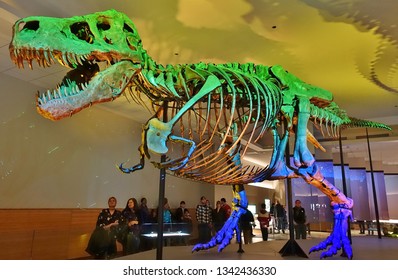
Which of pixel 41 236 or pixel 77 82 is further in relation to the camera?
pixel 41 236

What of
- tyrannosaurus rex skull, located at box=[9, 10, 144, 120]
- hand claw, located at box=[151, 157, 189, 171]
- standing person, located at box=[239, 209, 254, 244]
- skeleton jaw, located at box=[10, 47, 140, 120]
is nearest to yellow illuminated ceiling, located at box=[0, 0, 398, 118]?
tyrannosaurus rex skull, located at box=[9, 10, 144, 120]

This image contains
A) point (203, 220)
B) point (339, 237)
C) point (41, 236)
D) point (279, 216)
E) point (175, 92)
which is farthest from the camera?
point (279, 216)

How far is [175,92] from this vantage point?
1.94 m

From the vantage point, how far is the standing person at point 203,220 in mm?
3744

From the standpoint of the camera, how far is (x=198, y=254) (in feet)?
9.00

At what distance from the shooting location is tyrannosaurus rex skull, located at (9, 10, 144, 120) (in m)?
1.46

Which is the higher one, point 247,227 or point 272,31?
point 272,31

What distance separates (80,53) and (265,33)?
2431 millimetres

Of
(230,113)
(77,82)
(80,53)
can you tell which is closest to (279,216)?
(230,113)

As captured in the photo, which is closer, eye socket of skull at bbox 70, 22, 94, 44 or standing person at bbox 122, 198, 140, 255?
eye socket of skull at bbox 70, 22, 94, 44

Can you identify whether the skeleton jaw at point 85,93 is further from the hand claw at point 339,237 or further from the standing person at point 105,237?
the hand claw at point 339,237

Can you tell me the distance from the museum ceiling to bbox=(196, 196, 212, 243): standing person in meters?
2.23

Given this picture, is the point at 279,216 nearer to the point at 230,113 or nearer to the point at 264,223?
the point at 264,223

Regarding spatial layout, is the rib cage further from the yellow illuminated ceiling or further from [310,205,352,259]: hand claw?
the yellow illuminated ceiling
